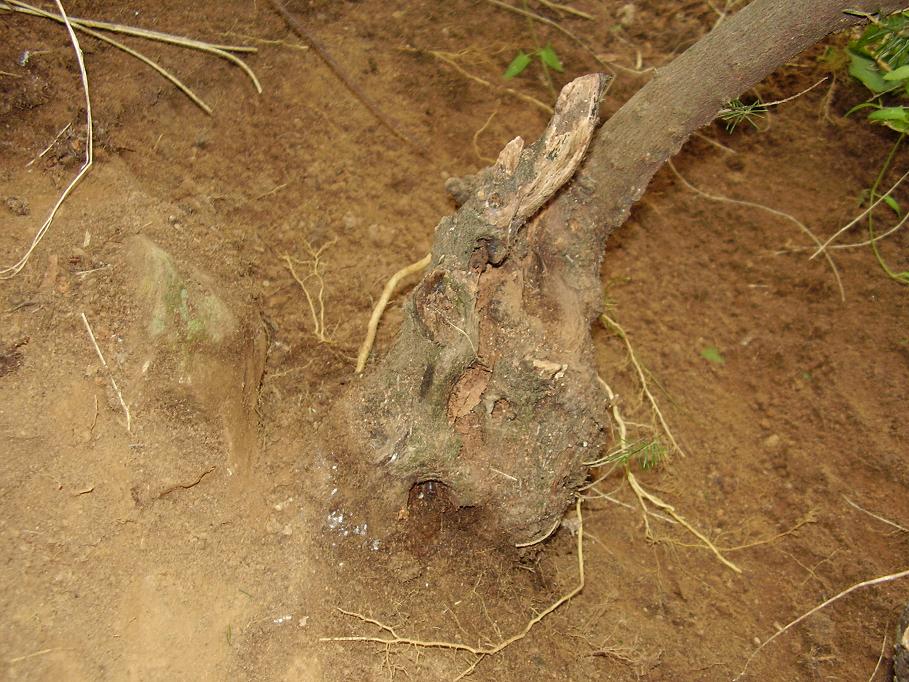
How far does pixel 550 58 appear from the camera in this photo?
2277 millimetres

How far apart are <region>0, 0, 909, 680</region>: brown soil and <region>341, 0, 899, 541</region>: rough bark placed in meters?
0.16

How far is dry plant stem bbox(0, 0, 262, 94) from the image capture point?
179 cm

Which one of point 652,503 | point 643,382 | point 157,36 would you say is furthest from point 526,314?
point 157,36

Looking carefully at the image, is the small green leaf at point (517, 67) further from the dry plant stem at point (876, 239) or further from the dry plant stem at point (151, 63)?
the dry plant stem at point (876, 239)

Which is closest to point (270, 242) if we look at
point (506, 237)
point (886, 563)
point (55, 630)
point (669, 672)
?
point (506, 237)

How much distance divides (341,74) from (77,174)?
837 millimetres

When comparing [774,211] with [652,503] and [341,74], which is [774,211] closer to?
[652,503]

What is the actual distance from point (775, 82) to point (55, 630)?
2503 mm

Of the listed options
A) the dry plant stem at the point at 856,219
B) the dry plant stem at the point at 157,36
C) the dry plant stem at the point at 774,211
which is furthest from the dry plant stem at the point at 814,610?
the dry plant stem at the point at 157,36

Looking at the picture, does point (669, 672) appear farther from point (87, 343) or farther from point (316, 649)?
point (87, 343)

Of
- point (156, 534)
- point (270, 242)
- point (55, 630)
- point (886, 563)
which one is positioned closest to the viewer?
point (55, 630)

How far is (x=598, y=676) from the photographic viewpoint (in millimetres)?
1568

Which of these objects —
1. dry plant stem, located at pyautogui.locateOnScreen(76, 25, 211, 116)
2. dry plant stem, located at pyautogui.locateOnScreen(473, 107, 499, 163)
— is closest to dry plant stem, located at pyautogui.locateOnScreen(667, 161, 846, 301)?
dry plant stem, located at pyautogui.locateOnScreen(473, 107, 499, 163)

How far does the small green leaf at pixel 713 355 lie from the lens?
2.11 m
